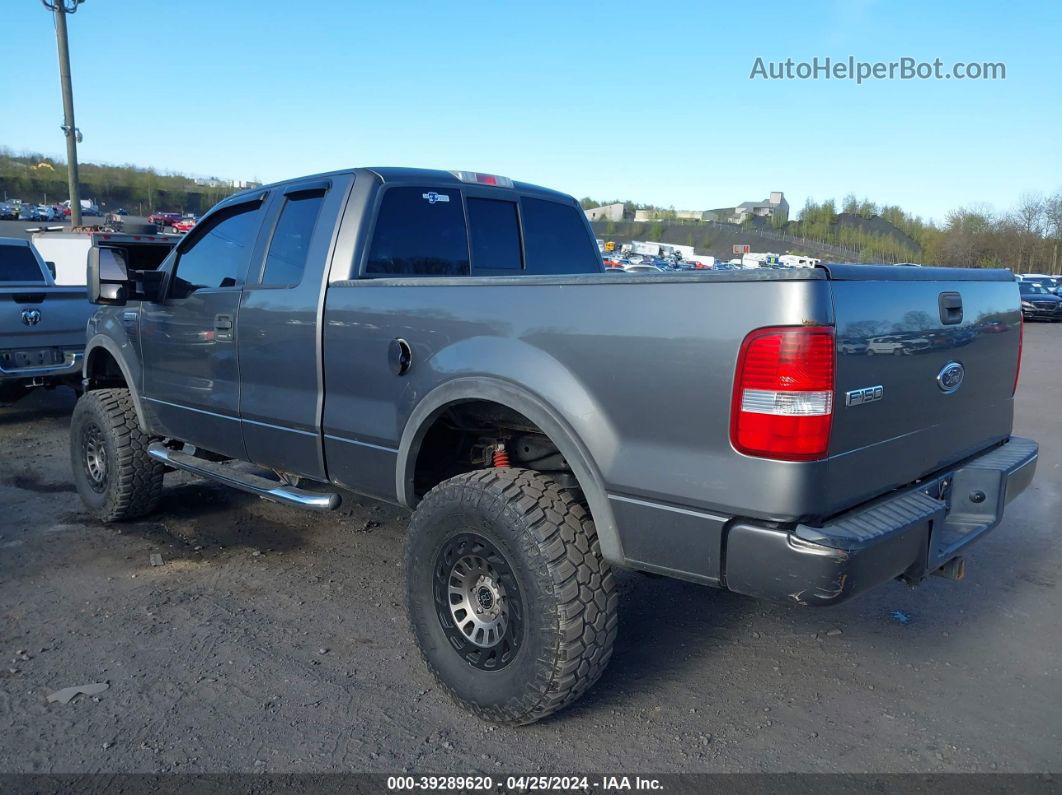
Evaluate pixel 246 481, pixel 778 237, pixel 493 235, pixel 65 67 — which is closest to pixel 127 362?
pixel 246 481

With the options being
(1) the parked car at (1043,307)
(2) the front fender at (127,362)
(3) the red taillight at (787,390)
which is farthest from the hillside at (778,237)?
(3) the red taillight at (787,390)

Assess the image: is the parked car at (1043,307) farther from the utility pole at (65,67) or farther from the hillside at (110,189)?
the hillside at (110,189)

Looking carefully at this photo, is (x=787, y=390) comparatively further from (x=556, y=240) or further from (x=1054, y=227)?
(x=1054, y=227)

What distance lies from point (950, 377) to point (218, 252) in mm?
3666

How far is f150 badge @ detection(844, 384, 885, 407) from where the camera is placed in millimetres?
2400

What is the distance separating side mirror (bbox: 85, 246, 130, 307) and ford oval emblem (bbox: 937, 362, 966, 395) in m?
4.10

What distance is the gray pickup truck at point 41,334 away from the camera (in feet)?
25.5

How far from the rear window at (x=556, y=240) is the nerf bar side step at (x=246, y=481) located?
168 cm

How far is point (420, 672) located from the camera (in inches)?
135

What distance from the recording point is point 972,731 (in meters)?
2.97

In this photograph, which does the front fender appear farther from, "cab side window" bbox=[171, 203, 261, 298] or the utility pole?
the utility pole

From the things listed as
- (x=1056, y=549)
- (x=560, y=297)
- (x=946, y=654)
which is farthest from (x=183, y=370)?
(x=1056, y=549)

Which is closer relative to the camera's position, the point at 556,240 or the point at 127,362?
the point at 556,240

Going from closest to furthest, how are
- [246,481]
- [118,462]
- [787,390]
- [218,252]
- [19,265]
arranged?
[787,390] < [246,481] < [218,252] < [118,462] < [19,265]
